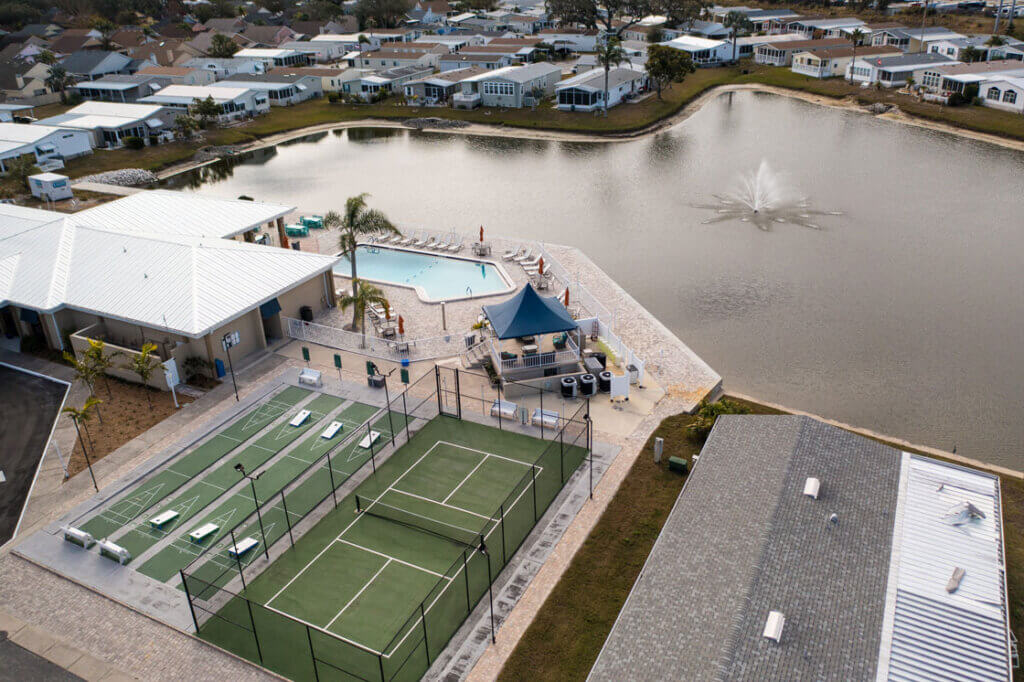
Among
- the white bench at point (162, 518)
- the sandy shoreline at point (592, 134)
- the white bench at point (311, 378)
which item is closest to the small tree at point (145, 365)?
the white bench at point (311, 378)

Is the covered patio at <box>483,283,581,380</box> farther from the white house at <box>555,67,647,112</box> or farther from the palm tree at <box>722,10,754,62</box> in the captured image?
the palm tree at <box>722,10,754,62</box>

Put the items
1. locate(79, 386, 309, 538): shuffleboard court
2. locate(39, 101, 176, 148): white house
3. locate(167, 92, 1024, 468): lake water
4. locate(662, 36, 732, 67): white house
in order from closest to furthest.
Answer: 1. locate(79, 386, 309, 538): shuffleboard court
2. locate(167, 92, 1024, 468): lake water
3. locate(39, 101, 176, 148): white house
4. locate(662, 36, 732, 67): white house

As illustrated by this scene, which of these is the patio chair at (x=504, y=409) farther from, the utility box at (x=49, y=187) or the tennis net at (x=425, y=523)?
the utility box at (x=49, y=187)

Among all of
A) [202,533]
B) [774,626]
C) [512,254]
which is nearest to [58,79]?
[512,254]

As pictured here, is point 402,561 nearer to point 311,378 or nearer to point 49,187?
point 311,378

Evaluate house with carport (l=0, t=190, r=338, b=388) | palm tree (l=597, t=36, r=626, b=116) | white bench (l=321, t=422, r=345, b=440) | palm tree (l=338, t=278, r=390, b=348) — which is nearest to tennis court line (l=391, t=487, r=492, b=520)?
white bench (l=321, t=422, r=345, b=440)

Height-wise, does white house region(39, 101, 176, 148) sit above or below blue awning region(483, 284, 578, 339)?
above
